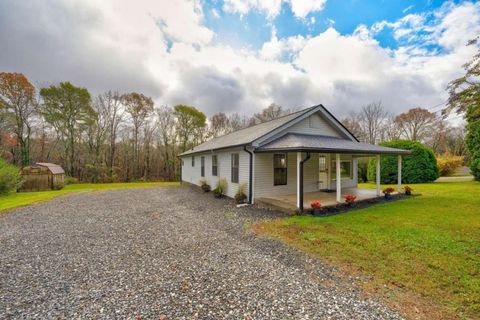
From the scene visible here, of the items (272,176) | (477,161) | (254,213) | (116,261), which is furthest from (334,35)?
(116,261)

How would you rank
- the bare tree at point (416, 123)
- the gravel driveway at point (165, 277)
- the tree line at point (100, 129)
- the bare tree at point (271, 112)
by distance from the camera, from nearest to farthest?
1. the gravel driveway at point (165, 277)
2. the tree line at point (100, 129)
3. the bare tree at point (416, 123)
4. the bare tree at point (271, 112)

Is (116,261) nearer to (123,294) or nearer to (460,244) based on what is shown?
(123,294)

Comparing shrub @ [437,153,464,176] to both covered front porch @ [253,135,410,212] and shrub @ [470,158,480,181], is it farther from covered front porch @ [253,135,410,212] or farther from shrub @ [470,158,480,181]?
covered front porch @ [253,135,410,212]

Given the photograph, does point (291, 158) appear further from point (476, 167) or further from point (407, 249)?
point (476, 167)

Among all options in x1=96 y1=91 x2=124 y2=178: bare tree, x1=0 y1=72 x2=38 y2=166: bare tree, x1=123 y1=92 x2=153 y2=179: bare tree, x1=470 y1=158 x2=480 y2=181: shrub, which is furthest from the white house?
x1=0 y1=72 x2=38 y2=166: bare tree

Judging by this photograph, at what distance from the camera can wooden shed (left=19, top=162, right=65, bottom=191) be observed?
16219 mm

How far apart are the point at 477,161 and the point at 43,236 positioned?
24275mm

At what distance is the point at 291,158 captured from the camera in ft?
33.5

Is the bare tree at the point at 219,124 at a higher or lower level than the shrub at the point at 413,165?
higher

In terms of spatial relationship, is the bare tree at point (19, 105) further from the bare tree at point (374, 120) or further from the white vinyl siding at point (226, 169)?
the bare tree at point (374, 120)

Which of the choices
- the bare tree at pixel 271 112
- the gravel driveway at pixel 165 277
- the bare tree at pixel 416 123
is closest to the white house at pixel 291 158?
the gravel driveway at pixel 165 277

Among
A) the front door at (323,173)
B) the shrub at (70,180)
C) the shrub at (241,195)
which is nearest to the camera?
the shrub at (241,195)

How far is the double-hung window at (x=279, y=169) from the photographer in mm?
9852

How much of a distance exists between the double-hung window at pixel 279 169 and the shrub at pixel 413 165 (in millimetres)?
11150
